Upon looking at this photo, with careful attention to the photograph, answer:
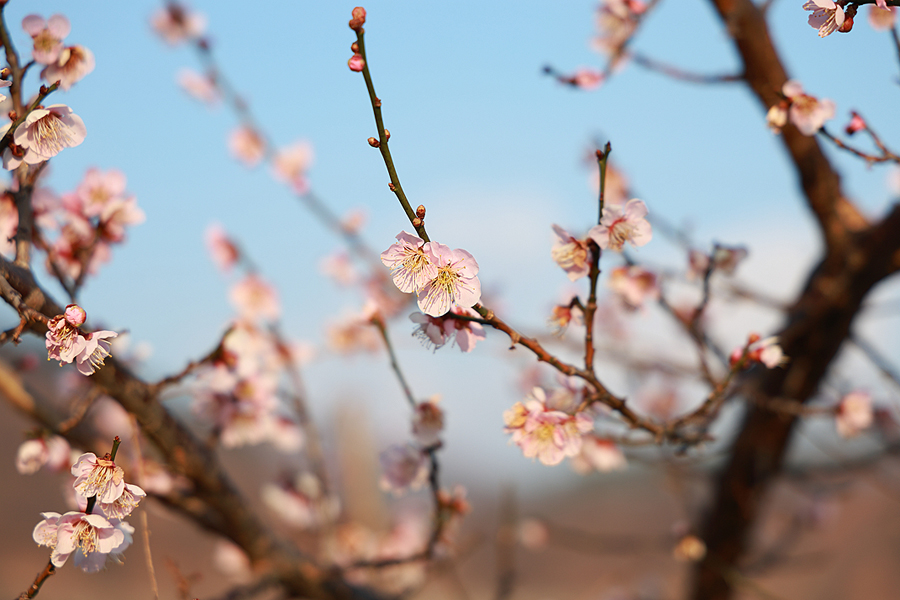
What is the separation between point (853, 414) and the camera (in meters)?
1.76

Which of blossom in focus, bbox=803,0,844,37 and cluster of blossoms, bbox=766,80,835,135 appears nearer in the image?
blossom in focus, bbox=803,0,844,37

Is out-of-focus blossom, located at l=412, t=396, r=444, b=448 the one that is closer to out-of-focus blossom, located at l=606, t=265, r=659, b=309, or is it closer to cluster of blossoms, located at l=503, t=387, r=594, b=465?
cluster of blossoms, located at l=503, t=387, r=594, b=465

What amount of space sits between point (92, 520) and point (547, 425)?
73cm

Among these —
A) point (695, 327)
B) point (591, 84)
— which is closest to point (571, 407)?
point (695, 327)

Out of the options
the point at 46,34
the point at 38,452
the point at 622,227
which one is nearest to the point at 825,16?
the point at 622,227

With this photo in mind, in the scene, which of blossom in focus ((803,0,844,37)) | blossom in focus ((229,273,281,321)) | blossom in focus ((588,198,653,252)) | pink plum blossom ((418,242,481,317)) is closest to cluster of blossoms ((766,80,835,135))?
blossom in focus ((803,0,844,37))

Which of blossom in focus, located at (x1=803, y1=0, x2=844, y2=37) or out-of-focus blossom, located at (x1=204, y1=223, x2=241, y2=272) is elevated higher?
out-of-focus blossom, located at (x1=204, y1=223, x2=241, y2=272)

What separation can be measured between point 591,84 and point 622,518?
34.7ft

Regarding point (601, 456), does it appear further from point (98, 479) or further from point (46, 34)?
point (46, 34)

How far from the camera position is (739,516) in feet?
7.20

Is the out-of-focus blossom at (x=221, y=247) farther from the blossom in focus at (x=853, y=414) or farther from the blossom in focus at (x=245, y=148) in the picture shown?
the blossom in focus at (x=853, y=414)

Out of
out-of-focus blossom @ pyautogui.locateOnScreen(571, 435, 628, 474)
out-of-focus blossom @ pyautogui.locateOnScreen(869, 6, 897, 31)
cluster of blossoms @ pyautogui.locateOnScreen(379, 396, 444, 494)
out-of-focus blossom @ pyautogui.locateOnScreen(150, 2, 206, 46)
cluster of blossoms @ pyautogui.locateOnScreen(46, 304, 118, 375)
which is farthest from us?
out-of-focus blossom @ pyautogui.locateOnScreen(150, 2, 206, 46)

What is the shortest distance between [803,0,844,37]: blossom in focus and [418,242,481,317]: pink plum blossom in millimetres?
647

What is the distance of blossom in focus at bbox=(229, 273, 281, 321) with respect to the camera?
9.25 feet
